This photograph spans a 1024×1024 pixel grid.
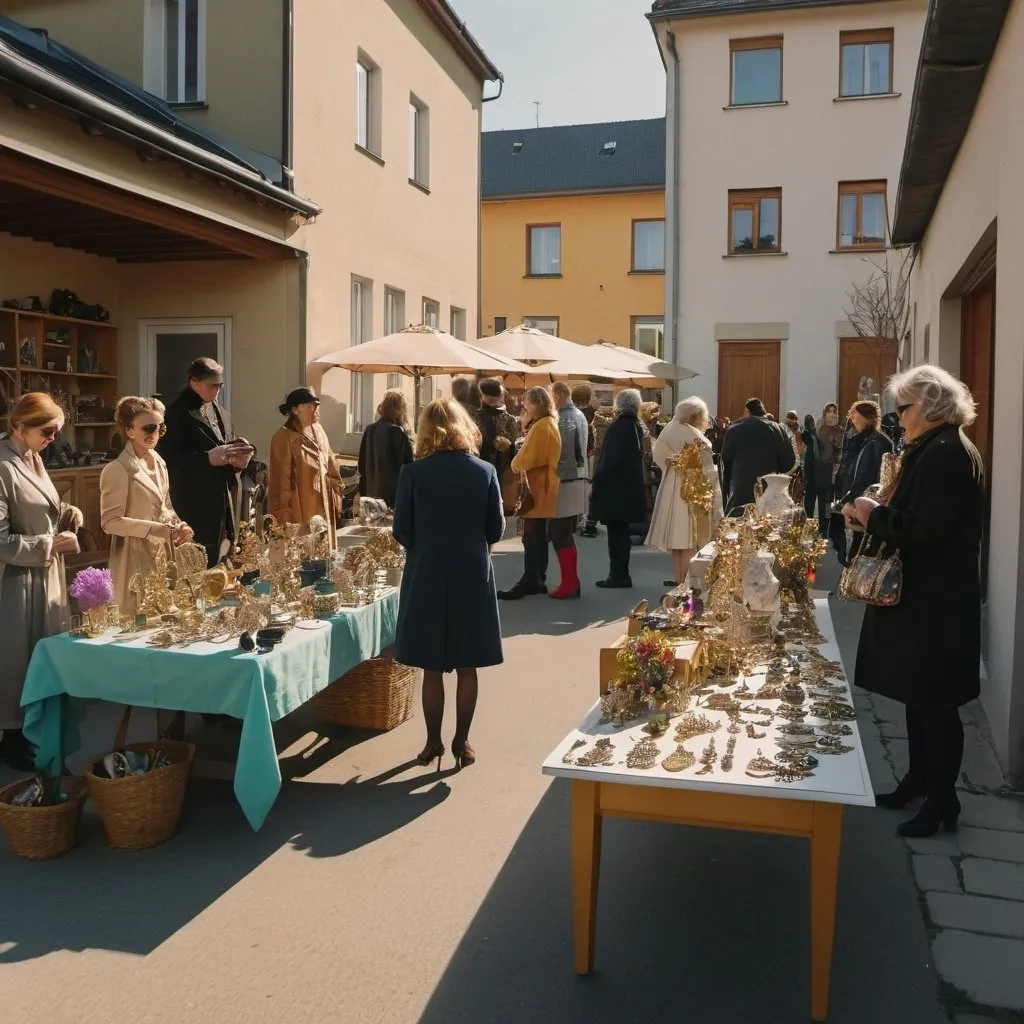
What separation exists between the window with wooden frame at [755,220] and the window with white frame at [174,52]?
40.1ft

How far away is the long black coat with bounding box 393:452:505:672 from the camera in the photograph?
5051 millimetres

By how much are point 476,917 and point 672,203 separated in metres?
19.2

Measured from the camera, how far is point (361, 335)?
1384 cm

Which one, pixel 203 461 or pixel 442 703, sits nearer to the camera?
pixel 442 703

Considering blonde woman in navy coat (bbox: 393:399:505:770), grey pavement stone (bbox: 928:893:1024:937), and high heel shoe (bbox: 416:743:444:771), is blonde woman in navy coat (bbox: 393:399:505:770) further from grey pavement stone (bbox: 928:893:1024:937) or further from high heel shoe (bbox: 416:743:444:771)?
grey pavement stone (bbox: 928:893:1024:937)

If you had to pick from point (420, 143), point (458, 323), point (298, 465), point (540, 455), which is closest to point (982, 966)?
point (298, 465)

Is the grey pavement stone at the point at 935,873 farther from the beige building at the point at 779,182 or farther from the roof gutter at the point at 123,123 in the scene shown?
the beige building at the point at 779,182

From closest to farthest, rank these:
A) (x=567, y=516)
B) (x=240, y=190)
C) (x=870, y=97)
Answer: (x=567, y=516), (x=240, y=190), (x=870, y=97)

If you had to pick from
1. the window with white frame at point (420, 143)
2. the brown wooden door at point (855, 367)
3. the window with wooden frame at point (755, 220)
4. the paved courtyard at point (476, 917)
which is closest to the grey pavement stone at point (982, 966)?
the paved courtyard at point (476, 917)

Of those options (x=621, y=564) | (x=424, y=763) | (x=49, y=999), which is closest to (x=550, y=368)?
(x=621, y=564)

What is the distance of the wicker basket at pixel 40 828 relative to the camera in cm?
420

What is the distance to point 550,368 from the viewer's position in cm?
1386

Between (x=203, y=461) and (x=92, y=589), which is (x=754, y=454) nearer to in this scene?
(x=203, y=461)

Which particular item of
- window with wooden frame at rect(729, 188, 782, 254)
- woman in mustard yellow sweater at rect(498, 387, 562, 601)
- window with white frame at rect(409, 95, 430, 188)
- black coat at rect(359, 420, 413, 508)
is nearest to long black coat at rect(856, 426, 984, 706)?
woman in mustard yellow sweater at rect(498, 387, 562, 601)
